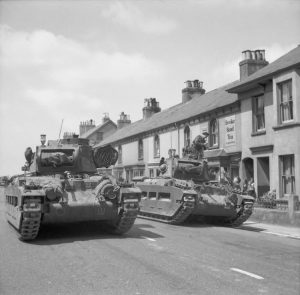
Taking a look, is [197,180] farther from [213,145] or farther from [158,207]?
[213,145]

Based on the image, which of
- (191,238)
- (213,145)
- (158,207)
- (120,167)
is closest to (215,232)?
(191,238)

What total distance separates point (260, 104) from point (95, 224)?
1175 cm

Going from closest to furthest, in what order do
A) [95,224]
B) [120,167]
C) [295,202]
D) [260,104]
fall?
[95,224]
[295,202]
[260,104]
[120,167]

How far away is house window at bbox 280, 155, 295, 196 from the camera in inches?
700

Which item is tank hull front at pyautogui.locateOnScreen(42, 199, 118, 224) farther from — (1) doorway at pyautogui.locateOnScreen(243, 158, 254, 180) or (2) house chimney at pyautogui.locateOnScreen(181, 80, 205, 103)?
(2) house chimney at pyautogui.locateOnScreen(181, 80, 205, 103)

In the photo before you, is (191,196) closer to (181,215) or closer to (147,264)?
(181,215)

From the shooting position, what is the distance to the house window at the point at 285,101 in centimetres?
1786

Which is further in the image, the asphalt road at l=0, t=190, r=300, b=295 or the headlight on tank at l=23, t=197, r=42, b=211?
the headlight on tank at l=23, t=197, r=42, b=211

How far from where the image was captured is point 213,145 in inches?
959

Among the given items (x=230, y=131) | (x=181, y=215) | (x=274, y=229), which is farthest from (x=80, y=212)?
(x=230, y=131)

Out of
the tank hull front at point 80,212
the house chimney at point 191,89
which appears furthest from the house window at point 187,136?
the tank hull front at point 80,212

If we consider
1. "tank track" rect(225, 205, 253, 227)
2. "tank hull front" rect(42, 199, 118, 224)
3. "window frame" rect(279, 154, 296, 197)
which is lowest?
"tank track" rect(225, 205, 253, 227)

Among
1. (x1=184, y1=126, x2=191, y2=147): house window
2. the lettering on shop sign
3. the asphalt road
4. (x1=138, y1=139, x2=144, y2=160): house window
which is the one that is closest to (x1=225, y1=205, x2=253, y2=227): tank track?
the asphalt road

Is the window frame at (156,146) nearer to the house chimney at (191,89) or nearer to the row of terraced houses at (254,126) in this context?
the row of terraced houses at (254,126)
